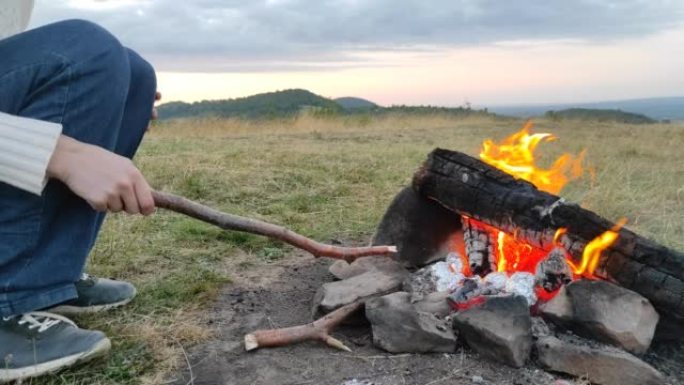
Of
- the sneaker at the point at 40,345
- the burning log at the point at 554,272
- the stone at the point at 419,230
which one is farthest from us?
the stone at the point at 419,230

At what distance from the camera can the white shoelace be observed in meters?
2.08

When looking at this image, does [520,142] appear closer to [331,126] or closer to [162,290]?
[162,290]

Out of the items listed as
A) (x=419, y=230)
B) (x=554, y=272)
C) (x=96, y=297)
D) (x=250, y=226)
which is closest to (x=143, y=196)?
(x=250, y=226)

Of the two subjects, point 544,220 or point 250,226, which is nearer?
point 544,220

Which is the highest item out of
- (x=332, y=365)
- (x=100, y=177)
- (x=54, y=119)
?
(x=54, y=119)

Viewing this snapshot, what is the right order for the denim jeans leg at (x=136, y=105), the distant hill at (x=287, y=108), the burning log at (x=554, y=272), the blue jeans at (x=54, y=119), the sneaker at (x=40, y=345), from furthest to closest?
1. the distant hill at (x=287, y=108)
2. the burning log at (x=554, y=272)
3. the denim jeans leg at (x=136, y=105)
4. the sneaker at (x=40, y=345)
5. the blue jeans at (x=54, y=119)

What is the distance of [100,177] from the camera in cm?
170

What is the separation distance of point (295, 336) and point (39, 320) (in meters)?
0.87

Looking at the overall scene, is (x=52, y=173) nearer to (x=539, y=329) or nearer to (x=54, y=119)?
(x=54, y=119)

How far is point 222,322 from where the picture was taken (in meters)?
2.58

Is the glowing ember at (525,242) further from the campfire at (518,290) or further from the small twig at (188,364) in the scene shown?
the small twig at (188,364)

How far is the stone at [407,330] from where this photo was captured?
2.21m

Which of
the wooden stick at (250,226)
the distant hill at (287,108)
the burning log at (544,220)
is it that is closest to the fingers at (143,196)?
the wooden stick at (250,226)

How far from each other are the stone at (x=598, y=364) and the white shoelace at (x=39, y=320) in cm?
166
